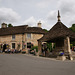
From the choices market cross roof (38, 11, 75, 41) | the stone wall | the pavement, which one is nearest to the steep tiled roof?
market cross roof (38, 11, 75, 41)

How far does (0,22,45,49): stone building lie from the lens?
91.1ft

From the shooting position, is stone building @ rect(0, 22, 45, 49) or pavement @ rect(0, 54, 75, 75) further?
stone building @ rect(0, 22, 45, 49)

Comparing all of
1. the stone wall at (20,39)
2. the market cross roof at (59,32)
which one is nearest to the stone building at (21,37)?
the stone wall at (20,39)

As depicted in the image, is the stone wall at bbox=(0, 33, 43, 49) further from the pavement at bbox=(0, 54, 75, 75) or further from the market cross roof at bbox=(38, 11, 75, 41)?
the pavement at bbox=(0, 54, 75, 75)

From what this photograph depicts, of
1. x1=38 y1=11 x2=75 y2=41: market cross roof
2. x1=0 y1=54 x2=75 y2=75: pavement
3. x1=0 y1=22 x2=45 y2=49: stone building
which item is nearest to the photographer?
x1=0 y1=54 x2=75 y2=75: pavement

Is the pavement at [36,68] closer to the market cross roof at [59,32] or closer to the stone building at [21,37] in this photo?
the market cross roof at [59,32]

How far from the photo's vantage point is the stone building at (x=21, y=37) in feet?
91.1

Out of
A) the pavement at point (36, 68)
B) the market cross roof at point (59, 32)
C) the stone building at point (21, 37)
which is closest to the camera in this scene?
the pavement at point (36, 68)

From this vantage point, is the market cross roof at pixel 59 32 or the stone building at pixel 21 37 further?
the stone building at pixel 21 37

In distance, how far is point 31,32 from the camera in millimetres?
27797

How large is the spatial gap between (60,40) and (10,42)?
16.4 meters

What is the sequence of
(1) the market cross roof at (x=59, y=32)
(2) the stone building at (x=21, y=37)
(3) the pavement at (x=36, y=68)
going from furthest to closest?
(2) the stone building at (x=21, y=37) < (1) the market cross roof at (x=59, y=32) < (3) the pavement at (x=36, y=68)

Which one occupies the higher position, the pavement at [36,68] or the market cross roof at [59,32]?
the market cross roof at [59,32]

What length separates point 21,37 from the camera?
28234 millimetres
